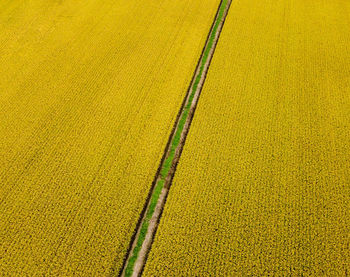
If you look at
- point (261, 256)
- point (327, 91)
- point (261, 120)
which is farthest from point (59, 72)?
point (327, 91)

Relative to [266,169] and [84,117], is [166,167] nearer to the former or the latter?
[266,169]

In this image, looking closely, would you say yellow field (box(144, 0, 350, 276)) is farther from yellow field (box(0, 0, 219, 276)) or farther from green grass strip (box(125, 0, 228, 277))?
yellow field (box(0, 0, 219, 276))

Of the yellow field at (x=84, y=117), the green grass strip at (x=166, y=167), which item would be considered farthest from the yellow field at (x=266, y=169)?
the yellow field at (x=84, y=117)

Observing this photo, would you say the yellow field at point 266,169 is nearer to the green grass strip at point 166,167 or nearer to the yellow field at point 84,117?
the green grass strip at point 166,167

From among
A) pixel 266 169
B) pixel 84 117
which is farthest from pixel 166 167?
pixel 84 117

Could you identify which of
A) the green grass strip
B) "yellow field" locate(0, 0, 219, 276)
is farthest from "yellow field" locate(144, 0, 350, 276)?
"yellow field" locate(0, 0, 219, 276)

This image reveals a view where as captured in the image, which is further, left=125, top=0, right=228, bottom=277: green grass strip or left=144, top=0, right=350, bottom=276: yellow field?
left=125, top=0, right=228, bottom=277: green grass strip

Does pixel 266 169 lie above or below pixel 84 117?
below
